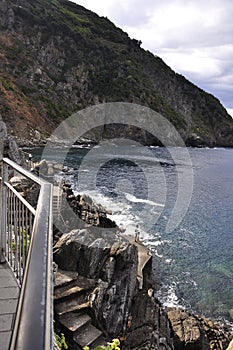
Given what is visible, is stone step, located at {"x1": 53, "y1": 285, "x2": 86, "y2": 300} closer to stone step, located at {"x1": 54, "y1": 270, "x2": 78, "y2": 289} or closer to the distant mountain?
stone step, located at {"x1": 54, "y1": 270, "x2": 78, "y2": 289}

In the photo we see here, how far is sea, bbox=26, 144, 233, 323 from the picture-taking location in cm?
1761

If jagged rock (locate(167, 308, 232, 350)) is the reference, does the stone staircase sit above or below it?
above

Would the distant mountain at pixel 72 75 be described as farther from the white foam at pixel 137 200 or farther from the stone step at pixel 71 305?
the stone step at pixel 71 305

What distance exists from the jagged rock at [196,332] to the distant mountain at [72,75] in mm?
59964

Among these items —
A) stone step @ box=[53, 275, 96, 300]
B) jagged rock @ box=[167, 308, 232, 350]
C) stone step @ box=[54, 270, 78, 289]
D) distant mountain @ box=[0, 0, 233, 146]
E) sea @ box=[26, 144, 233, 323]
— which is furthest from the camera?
distant mountain @ box=[0, 0, 233, 146]

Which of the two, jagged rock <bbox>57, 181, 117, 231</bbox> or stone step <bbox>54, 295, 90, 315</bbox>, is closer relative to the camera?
stone step <bbox>54, 295, 90, 315</bbox>

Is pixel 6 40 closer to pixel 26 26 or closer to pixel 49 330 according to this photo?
pixel 26 26

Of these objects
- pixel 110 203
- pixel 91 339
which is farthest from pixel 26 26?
pixel 91 339

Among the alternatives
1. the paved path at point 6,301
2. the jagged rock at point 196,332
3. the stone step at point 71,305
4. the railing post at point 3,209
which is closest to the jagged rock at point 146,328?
the jagged rock at point 196,332

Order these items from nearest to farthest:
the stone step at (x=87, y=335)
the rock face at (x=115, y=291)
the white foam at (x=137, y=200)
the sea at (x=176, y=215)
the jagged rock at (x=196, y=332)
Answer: the stone step at (x=87, y=335) → the rock face at (x=115, y=291) → the jagged rock at (x=196, y=332) → the sea at (x=176, y=215) → the white foam at (x=137, y=200)

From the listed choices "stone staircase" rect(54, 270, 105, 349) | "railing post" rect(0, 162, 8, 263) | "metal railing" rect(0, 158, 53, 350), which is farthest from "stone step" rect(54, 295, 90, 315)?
"metal railing" rect(0, 158, 53, 350)

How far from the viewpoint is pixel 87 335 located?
7848 millimetres

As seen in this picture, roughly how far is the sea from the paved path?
543 inches

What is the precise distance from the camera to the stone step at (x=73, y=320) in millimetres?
7680
